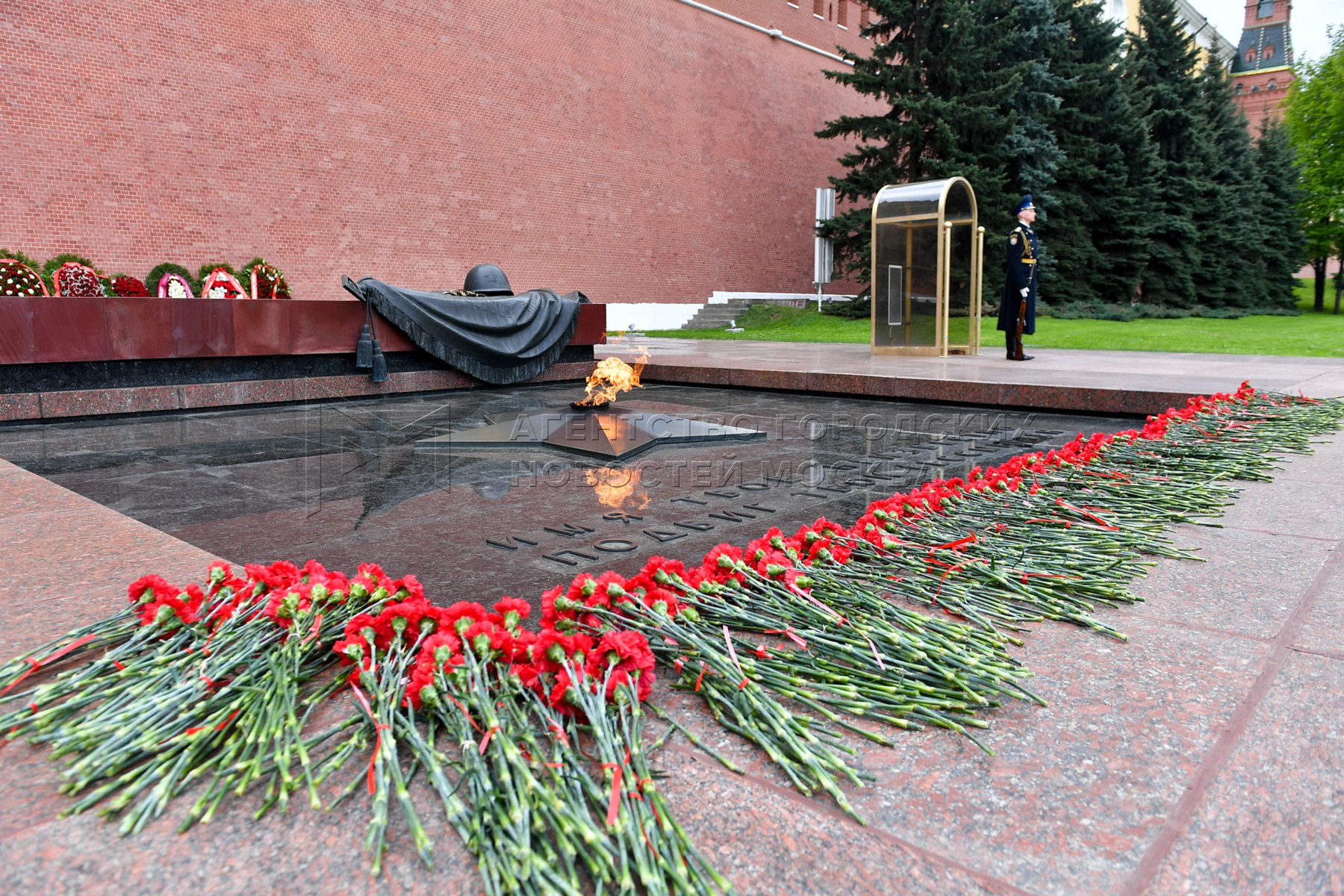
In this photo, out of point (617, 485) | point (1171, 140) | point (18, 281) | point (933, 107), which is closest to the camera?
point (617, 485)

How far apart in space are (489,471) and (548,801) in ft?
8.85

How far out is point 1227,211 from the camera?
2102 cm

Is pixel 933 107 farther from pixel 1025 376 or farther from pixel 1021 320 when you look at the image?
pixel 1025 376

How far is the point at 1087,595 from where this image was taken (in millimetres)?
1741

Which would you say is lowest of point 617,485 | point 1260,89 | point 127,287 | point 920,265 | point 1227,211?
point 617,485

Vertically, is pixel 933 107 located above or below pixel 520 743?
above

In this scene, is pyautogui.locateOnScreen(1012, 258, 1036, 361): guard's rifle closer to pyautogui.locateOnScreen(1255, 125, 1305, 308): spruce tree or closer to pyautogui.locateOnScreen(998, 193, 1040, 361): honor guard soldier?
pyautogui.locateOnScreen(998, 193, 1040, 361): honor guard soldier

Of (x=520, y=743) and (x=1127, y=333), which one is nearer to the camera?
(x=520, y=743)

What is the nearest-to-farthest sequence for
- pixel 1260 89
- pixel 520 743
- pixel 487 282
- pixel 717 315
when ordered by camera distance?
pixel 520 743 → pixel 487 282 → pixel 717 315 → pixel 1260 89

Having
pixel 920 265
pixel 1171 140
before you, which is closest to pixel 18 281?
pixel 920 265

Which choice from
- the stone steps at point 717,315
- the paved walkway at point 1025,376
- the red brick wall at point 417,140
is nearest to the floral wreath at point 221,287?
the paved walkway at point 1025,376

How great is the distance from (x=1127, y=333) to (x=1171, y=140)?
9.84 m

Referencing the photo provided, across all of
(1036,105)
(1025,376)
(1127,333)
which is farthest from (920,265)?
(1036,105)

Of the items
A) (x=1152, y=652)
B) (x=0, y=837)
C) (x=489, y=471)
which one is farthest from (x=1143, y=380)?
(x=0, y=837)
